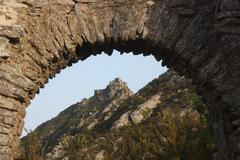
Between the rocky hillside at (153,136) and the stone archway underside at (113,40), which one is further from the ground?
the rocky hillside at (153,136)

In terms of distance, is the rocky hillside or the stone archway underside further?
the rocky hillside

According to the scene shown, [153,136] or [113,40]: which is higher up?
[153,136]

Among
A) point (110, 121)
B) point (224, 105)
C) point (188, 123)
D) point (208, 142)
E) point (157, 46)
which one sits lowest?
point (224, 105)

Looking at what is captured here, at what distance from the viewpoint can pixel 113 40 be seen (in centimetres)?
605

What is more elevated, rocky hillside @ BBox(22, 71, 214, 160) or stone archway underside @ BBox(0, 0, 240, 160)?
rocky hillside @ BBox(22, 71, 214, 160)

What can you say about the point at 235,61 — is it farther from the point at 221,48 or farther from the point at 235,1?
the point at 235,1

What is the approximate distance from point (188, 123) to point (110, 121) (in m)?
17.5

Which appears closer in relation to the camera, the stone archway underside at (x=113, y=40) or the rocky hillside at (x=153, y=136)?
the stone archway underside at (x=113, y=40)

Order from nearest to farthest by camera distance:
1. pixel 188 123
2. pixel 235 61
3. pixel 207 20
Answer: pixel 235 61, pixel 207 20, pixel 188 123

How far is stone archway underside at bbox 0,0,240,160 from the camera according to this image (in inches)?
215

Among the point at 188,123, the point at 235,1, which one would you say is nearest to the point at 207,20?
the point at 235,1

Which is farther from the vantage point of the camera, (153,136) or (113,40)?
(153,136)

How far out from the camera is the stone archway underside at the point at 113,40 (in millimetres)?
5453

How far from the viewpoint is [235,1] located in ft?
18.0
